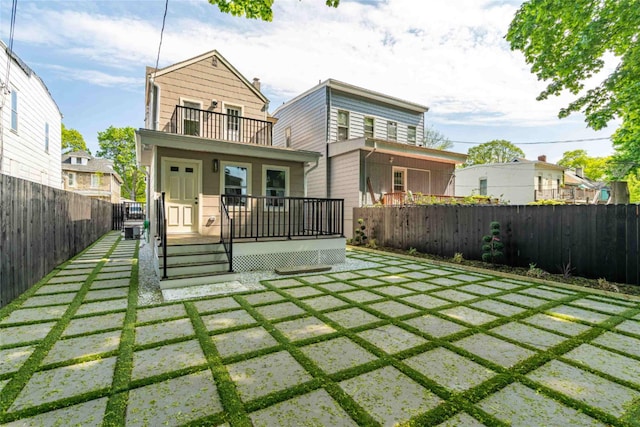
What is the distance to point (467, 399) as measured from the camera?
188 centimetres

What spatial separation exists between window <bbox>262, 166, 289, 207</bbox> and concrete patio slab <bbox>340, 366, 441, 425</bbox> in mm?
6377

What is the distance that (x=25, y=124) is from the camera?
9.57 m

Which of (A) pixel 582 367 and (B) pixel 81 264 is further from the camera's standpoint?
(B) pixel 81 264

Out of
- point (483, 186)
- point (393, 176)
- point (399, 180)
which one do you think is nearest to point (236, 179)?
point (393, 176)

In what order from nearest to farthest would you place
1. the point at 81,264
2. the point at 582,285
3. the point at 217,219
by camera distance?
the point at 582,285 → the point at 81,264 → the point at 217,219

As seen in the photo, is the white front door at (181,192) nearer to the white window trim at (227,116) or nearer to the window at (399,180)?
the white window trim at (227,116)

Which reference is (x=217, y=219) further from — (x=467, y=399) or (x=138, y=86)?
(x=138, y=86)

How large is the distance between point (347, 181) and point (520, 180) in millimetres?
15508

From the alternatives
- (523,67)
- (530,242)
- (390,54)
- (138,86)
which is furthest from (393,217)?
(138,86)

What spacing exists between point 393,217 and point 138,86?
11.1 m

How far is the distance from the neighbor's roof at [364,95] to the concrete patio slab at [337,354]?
1156 centimetres

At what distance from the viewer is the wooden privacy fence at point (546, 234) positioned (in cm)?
496

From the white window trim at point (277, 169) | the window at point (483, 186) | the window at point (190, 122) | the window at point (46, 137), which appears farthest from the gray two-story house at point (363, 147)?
the window at point (46, 137)

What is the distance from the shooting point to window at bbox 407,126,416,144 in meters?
14.5
